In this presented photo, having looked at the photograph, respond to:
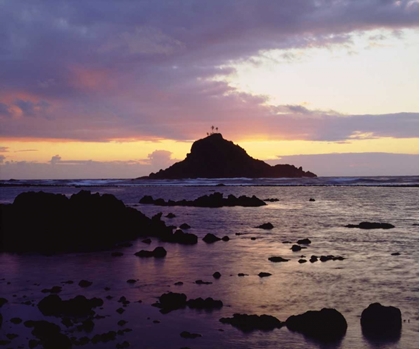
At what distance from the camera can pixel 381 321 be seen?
57.1 feet

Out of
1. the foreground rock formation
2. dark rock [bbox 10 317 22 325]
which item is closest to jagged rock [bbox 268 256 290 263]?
the foreground rock formation

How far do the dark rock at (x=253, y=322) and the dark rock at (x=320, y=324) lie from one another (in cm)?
57

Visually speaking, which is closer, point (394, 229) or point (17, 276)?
point (17, 276)

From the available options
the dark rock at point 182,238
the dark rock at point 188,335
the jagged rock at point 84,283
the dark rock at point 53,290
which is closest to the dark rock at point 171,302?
the dark rock at point 188,335

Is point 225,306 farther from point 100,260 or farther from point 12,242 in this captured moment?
point 12,242

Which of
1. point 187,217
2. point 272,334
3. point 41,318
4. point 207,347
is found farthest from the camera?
point 187,217

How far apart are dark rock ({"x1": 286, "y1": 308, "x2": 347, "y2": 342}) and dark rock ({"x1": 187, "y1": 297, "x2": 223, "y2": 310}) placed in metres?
3.71

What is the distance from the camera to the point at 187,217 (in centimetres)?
6719

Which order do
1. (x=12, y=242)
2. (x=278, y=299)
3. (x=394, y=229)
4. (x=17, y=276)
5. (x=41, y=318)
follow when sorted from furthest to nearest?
(x=394, y=229) → (x=12, y=242) → (x=17, y=276) → (x=278, y=299) → (x=41, y=318)

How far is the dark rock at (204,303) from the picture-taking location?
2010 cm

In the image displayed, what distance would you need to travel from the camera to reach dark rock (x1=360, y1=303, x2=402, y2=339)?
17062mm

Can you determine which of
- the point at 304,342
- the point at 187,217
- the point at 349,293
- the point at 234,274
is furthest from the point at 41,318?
the point at 187,217

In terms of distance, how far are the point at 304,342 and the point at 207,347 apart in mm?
3396

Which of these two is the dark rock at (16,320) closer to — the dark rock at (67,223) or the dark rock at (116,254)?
the dark rock at (116,254)
